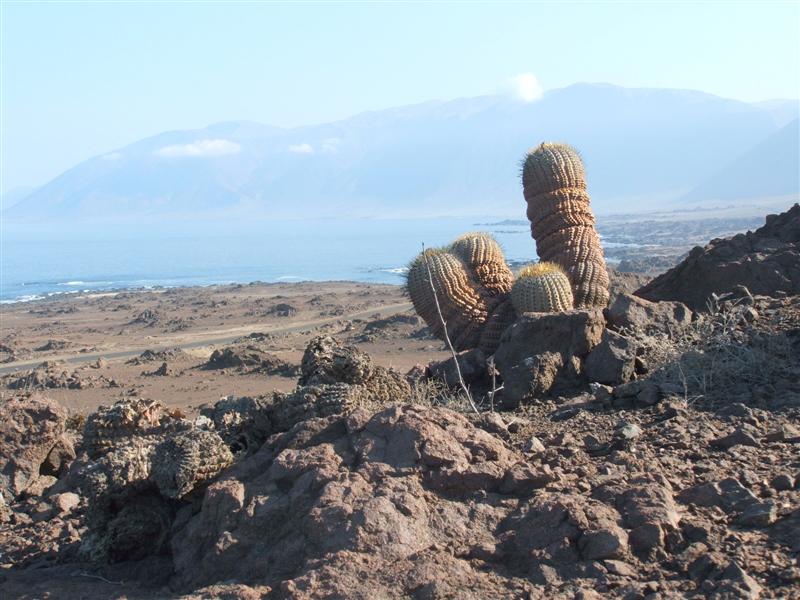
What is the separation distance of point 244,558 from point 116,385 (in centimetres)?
1052

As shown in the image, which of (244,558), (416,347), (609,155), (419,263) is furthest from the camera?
(609,155)

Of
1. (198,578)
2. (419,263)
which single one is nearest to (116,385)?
(419,263)

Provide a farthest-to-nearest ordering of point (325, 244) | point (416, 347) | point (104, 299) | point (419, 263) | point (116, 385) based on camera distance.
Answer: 1. point (325, 244)
2. point (104, 299)
3. point (416, 347)
4. point (116, 385)
5. point (419, 263)

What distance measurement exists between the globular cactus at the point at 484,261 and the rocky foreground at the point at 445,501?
117 inches

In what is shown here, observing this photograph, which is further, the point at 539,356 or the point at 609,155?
the point at 609,155

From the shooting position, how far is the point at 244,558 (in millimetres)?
3402

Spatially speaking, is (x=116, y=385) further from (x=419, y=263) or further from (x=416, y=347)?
(x=419, y=263)

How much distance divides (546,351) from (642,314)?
107 cm

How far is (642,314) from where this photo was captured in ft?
23.4

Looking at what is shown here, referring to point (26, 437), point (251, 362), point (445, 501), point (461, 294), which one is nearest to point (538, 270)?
point (461, 294)

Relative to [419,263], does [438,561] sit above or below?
below

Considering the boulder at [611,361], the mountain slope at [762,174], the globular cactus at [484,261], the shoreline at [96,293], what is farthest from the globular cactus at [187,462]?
the mountain slope at [762,174]

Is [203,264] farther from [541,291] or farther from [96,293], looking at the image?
[541,291]

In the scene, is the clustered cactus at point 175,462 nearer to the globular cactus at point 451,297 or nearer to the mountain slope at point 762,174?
the globular cactus at point 451,297
